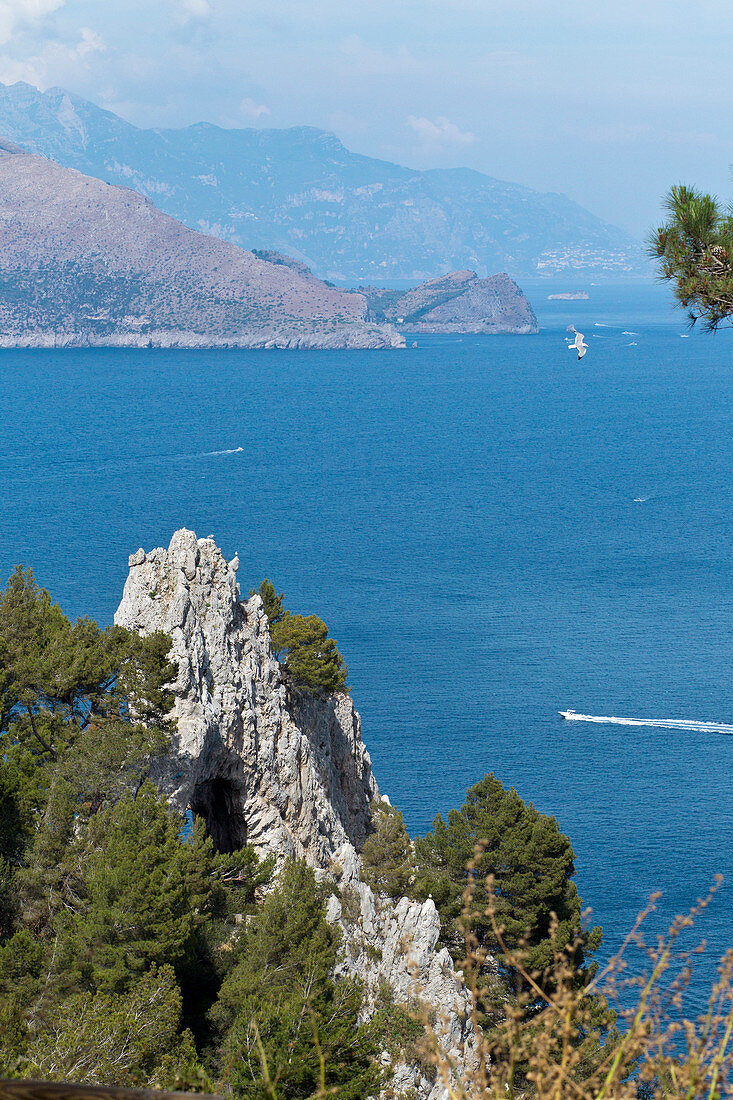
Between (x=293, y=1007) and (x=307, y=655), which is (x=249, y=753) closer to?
(x=307, y=655)

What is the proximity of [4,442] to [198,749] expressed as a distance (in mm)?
137238

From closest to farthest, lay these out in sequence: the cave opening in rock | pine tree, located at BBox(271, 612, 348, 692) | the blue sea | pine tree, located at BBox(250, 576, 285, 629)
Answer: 1. the cave opening in rock
2. pine tree, located at BBox(271, 612, 348, 692)
3. pine tree, located at BBox(250, 576, 285, 629)
4. the blue sea

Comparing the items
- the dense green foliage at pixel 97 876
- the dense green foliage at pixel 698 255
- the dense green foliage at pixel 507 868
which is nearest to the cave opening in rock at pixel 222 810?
the dense green foliage at pixel 97 876

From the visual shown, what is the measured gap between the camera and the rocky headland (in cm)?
3023

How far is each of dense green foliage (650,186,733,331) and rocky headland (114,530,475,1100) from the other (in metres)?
19.8

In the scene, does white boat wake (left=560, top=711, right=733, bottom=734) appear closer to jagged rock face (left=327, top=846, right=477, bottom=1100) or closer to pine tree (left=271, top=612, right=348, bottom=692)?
pine tree (left=271, top=612, right=348, bottom=692)

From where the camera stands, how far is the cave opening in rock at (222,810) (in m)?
36.6

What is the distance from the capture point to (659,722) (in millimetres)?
75188

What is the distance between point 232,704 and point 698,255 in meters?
23.3

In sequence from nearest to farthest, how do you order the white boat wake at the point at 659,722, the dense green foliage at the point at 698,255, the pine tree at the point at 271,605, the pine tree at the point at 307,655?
the dense green foliage at the point at 698,255
the pine tree at the point at 307,655
the pine tree at the point at 271,605
the white boat wake at the point at 659,722

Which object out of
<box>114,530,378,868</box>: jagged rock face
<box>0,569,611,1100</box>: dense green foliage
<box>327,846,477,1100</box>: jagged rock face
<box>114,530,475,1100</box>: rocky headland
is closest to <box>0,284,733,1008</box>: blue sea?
<box>0,569,611,1100</box>: dense green foliage

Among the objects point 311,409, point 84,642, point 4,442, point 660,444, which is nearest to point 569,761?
point 84,642

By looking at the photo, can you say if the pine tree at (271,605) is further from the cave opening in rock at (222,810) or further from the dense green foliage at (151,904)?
the dense green foliage at (151,904)

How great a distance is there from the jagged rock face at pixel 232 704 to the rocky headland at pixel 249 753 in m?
0.04
